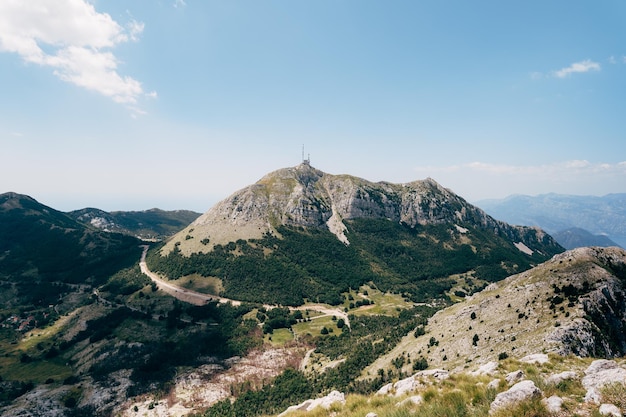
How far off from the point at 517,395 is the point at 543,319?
6383 cm

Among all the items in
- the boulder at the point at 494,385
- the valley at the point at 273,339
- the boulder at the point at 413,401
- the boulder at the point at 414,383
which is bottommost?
the valley at the point at 273,339

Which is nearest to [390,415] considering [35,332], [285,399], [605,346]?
[605,346]

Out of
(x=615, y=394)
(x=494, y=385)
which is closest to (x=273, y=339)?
(x=494, y=385)

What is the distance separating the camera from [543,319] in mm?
65062

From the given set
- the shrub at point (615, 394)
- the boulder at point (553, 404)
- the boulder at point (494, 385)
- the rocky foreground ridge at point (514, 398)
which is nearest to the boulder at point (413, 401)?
the rocky foreground ridge at point (514, 398)

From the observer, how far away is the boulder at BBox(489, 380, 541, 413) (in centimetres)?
1558

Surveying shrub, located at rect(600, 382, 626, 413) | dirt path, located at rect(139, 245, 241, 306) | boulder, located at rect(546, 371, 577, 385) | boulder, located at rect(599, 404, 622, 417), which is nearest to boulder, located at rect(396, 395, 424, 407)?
boulder, located at rect(546, 371, 577, 385)

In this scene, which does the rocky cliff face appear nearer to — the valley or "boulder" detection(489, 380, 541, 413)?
the valley

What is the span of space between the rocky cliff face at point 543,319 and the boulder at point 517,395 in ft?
156

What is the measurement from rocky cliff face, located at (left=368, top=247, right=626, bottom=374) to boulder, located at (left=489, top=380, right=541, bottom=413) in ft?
156

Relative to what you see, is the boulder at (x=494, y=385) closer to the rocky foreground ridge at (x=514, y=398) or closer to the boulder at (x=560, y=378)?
the rocky foreground ridge at (x=514, y=398)

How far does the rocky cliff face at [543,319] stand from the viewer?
2251 inches

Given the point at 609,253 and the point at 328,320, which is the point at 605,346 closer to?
the point at 609,253

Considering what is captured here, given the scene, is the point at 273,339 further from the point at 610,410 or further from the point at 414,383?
the point at 610,410
